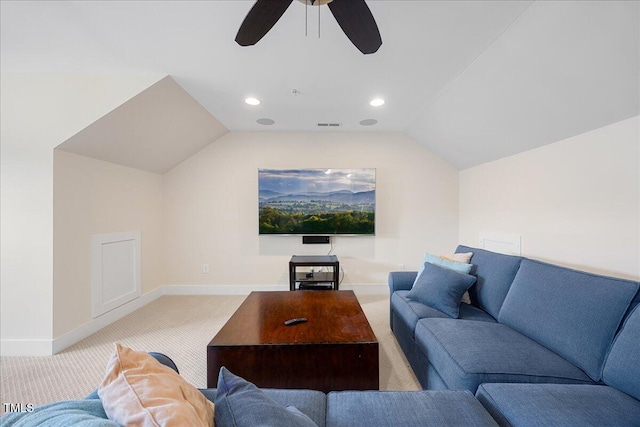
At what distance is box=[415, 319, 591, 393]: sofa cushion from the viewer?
1269mm

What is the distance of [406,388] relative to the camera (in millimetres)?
1794

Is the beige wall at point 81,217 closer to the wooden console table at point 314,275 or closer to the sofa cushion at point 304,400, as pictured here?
the wooden console table at point 314,275

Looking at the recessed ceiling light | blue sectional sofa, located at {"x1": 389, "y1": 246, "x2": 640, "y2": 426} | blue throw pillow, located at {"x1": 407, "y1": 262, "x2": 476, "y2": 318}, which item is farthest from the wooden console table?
the recessed ceiling light

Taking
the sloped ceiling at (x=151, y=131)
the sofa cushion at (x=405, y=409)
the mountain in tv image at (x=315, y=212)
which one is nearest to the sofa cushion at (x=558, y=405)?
the sofa cushion at (x=405, y=409)

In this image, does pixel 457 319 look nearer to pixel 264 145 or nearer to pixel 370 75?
pixel 370 75

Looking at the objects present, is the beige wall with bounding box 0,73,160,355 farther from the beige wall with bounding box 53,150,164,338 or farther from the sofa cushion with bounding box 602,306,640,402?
the sofa cushion with bounding box 602,306,640,402

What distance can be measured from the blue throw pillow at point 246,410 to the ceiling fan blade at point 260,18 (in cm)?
147

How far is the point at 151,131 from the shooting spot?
2.80 meters

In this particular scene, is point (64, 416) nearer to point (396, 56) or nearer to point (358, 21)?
point (358, 21)

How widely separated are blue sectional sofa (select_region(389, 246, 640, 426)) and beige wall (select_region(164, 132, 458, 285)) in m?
1.81

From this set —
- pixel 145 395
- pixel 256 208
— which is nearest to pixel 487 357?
pixel 145 395

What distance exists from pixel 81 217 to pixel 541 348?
3.80m

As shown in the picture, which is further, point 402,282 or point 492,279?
point 402,282

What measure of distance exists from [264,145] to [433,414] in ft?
11.6
